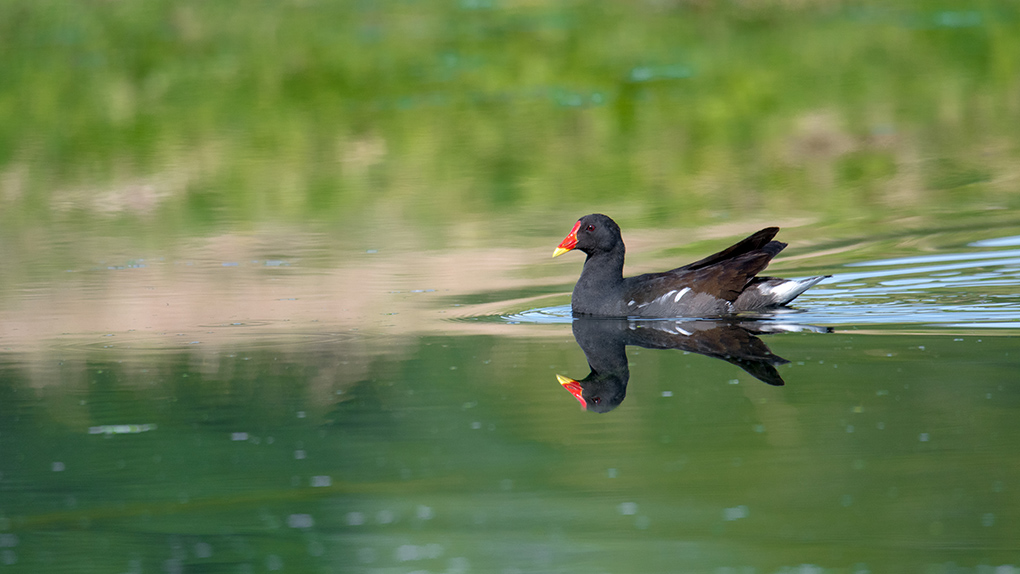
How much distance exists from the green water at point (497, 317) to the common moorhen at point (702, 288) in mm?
259

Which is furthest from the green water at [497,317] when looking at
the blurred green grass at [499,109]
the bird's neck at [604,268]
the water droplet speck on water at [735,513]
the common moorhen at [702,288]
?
the bird's neck at [604,268]

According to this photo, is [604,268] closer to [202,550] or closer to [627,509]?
[627,509]

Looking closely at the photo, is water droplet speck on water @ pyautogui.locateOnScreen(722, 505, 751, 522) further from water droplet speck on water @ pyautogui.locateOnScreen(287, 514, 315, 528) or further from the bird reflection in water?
the bird reflection in water

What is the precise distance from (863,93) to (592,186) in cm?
853

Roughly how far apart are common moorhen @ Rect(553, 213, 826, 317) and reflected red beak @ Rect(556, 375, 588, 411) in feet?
7.55

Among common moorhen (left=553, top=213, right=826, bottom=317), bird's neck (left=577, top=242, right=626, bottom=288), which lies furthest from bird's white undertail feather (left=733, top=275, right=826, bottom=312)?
bird's neck (left=577, top=242, right=626, bottom=288)

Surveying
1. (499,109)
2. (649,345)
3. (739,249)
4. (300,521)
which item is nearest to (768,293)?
(739,249)

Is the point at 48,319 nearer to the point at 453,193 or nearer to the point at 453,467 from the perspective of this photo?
the point at 453,467

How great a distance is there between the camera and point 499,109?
87.7ft

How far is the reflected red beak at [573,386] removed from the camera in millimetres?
9373

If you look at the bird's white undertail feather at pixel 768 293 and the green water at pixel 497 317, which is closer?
the green water at pixel 497 317

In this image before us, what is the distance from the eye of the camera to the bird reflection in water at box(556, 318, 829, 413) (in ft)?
31.8

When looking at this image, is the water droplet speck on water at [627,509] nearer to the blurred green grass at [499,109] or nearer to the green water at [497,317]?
the green water at [497,317]

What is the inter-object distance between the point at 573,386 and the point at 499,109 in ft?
56.8
